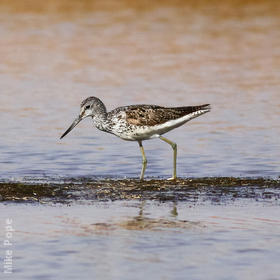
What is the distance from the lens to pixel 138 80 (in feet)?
80.3

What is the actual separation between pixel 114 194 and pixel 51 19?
23.6 m

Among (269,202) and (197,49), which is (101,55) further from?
(269,202)

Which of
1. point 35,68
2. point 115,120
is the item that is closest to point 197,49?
point 35,68

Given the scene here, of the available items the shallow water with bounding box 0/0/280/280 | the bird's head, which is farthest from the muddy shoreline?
the bird's head

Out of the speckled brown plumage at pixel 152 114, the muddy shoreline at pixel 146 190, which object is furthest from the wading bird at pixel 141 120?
the muddy shoreline at pixel 146 190

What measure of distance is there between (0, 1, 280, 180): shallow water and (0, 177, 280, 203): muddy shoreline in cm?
110

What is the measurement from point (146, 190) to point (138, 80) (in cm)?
1148

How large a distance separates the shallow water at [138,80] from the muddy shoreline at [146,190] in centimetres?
110

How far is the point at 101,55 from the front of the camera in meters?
28.5

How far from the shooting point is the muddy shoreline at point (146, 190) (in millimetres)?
12719

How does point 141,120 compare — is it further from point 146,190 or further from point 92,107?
point 146,190

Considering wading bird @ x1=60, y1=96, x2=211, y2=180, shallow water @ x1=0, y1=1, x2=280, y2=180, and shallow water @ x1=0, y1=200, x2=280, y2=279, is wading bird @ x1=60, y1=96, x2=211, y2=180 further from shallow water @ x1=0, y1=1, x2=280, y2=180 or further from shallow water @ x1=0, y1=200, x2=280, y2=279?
shallow water @ x1=0, y1=200, x2=280, y2=279

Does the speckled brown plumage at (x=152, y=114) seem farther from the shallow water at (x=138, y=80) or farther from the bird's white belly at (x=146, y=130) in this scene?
the shallow water at (x=138, y=80)

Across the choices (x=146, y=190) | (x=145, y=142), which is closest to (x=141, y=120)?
(x=146, y=190)
